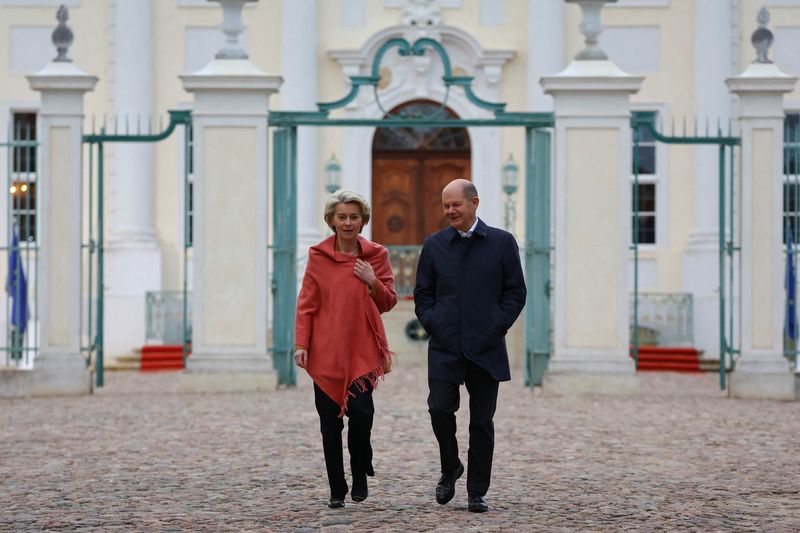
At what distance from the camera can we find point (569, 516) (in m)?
7.39

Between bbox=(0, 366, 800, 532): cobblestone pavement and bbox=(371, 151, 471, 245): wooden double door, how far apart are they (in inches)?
325

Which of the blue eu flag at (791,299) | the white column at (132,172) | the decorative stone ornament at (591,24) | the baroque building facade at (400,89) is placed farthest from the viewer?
the baroque building facade at (400,89)

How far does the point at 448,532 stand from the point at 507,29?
53.9 ft

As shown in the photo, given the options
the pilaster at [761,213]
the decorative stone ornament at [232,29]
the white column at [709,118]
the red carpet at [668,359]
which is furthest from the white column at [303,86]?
the pilaster at [761,213]

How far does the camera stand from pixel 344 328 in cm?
742

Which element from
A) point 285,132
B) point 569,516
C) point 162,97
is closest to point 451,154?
point 162,97

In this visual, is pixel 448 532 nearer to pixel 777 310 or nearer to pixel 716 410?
pixel 716 410

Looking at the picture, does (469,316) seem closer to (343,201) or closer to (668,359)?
(343,201)

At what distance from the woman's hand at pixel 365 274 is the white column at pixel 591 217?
23.7ft

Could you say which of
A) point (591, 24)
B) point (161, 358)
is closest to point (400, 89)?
point (161, 358)

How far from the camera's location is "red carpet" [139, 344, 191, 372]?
20609 millimetres

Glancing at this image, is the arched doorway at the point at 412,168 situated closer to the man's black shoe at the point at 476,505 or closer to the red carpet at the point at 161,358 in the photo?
the red carpet at the point at 161,358

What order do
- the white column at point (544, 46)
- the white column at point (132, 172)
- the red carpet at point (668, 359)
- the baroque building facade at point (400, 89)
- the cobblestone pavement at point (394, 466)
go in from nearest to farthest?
the cobblestone pavement at point (394, 466), the red carpet at point (668, 359), the white column at point (132, 172), the baroque building facade at point (400, 89), the white column at point (544, 46)

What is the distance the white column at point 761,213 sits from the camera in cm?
1462
